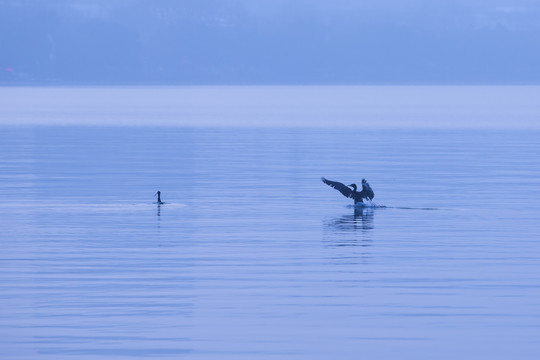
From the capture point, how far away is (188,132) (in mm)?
86062

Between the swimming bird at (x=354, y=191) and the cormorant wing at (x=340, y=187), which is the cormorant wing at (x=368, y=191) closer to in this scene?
the swimming bird at (x=354, y=191)

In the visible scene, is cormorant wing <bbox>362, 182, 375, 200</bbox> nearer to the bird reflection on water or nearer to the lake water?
the bird reflection on water

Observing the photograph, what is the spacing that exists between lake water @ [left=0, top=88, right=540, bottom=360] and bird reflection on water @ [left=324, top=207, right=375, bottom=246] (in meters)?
0.07

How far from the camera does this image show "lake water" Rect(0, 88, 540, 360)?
1747cm

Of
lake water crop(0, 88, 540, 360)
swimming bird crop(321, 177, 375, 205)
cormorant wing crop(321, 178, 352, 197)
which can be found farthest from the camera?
swimming bird crop(321, 177, 375, 205)

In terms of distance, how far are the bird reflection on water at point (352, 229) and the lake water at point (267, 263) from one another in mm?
66

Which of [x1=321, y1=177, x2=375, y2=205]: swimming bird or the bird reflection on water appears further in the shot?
[x1=321, y1=177, x2=375, y2=205]: swimming bird

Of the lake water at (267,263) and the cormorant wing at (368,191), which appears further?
the cormorant wing at (368,191)

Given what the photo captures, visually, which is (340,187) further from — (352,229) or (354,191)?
(352,229)

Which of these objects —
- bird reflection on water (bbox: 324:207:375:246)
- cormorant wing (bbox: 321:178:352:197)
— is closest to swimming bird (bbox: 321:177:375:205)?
cormorant wing (bbox: 321:178:352:197)

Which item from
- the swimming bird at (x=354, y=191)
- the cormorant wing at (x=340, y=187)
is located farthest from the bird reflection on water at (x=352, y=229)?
the cormorant wing at (x=340, y=187)

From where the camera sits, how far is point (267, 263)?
23.9 m

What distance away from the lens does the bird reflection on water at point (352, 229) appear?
27.2 meters

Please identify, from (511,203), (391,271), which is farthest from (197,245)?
(511,203)
